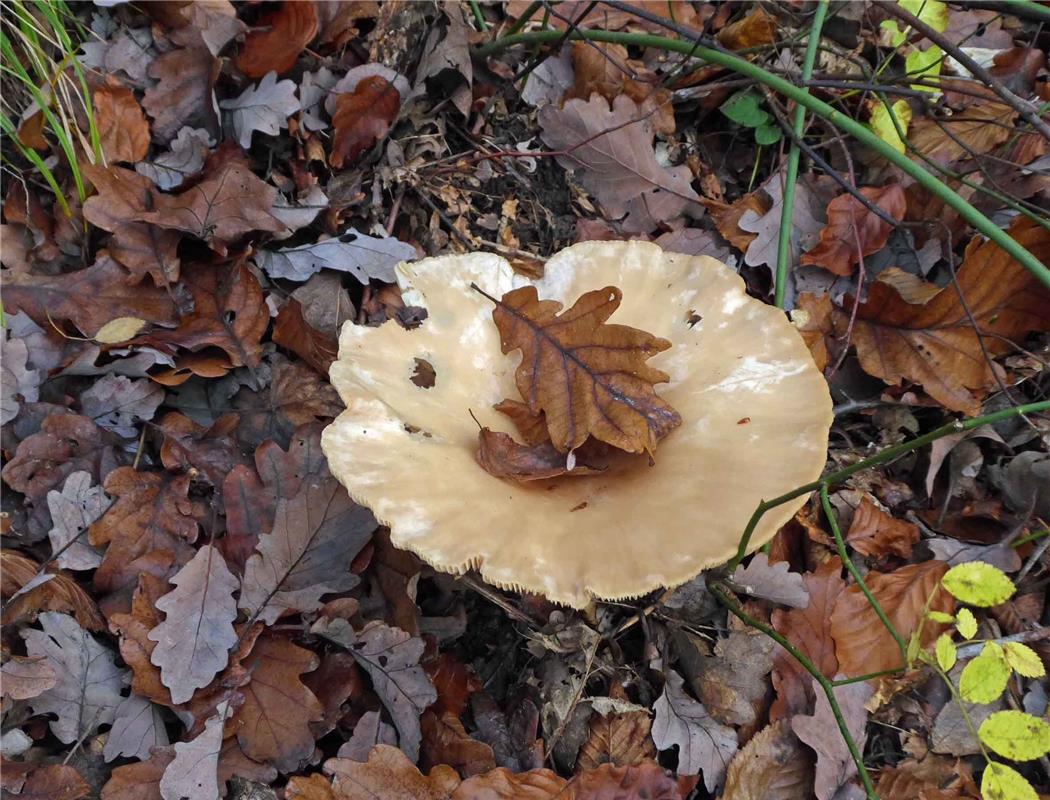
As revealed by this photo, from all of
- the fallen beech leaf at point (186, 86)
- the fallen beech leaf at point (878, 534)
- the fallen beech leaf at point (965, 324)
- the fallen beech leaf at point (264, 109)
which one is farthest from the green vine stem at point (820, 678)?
the fallen beech leaf at point (186, 86)

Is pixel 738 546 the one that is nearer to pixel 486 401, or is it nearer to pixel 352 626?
pixel 486 401

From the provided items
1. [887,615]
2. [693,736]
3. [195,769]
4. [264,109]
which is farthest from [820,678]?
[264,109]

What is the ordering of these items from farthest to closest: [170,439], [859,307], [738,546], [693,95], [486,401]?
[693,95] < [859,307] < [170,439] < [486,401] < [738,546]

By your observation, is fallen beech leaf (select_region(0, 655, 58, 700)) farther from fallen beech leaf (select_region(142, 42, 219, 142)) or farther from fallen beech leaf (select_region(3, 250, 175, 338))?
fallen beech leaf (select_region(142, 42, 219, 142))

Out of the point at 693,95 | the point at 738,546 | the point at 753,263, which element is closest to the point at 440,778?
the point at 738,546

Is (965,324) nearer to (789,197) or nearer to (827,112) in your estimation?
(789,197)

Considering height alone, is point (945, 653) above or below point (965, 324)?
above
